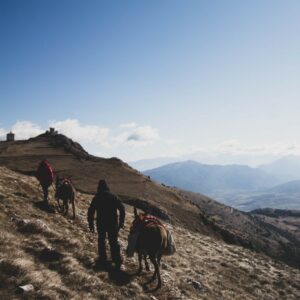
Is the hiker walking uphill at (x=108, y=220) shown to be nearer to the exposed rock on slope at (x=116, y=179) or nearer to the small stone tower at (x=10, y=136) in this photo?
the exposed rock on slope at (x=116, y=179)

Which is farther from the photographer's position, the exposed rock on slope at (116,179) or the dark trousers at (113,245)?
the exposed rock on slope at (116,179)

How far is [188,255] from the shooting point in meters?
23.0

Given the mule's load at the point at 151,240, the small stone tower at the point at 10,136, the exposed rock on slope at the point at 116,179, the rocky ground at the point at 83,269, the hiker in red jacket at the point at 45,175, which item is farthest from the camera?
the small stone tower at the point at 10,136

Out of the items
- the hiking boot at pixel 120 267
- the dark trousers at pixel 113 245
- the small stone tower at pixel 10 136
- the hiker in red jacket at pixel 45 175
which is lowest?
the hiking boot at pixel 120 267

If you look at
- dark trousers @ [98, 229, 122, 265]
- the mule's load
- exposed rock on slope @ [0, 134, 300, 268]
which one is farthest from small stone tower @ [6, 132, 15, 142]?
the mule's load

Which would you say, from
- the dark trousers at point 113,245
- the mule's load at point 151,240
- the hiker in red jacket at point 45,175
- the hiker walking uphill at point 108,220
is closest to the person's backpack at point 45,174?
the hiker in red jacket at point 45,175

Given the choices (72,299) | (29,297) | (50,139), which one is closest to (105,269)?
(72,299)

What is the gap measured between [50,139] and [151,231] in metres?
80.3

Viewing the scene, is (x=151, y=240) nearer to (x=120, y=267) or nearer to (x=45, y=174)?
(x=120, y=267)

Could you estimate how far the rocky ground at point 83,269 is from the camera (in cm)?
1192

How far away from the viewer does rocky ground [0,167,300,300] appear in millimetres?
11922

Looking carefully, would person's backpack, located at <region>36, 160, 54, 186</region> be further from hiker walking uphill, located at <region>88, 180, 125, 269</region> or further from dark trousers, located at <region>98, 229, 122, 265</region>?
dark trousers, located at <region>98, 229, 122, 265</region>

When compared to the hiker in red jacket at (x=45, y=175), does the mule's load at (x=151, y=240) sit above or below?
below

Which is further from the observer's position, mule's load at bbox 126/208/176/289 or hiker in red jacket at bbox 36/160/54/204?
hiker in red jacket at bbox 36/160/54/204
